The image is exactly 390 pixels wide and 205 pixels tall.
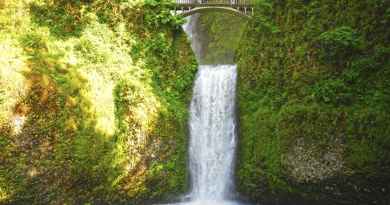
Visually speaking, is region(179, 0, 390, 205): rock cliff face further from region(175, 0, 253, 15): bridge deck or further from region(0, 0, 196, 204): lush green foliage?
region(0, 0, 196, 204): lush green foliage

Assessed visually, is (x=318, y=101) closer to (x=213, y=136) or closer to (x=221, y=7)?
(x=213, y=136)

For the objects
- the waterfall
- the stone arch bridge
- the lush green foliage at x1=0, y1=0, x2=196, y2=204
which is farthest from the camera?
the stone arch bridge

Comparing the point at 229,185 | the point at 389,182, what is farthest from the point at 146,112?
the point at 389,182

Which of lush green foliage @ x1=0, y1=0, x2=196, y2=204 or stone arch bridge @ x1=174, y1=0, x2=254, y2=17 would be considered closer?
lush green foliage @ x1=0, y1=0, x2=196, y2=204

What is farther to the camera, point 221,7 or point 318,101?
point 221,7

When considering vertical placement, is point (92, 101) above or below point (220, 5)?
below

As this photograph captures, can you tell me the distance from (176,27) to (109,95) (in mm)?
3791

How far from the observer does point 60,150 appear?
7977 millimetres

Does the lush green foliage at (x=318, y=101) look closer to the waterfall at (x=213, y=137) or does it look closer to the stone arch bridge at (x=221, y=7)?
the waterfall at (x=213, y=137)

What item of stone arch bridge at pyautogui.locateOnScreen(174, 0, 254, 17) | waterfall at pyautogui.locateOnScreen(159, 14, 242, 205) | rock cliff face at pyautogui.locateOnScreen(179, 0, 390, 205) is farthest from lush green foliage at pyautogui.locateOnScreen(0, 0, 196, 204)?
rock cliff face at pyautogui.locateOnScreen(179, 0, 390, 205)

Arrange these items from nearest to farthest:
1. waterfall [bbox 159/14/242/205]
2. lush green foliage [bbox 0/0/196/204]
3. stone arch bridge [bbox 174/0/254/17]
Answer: lush green foliage [bbox 0/0/196/204] < waterfall [bbox 159/14/242/205] < stone arch bridge [bbox 174/0/254/17]

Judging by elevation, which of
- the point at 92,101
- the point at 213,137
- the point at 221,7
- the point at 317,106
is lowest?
the point at 213,137

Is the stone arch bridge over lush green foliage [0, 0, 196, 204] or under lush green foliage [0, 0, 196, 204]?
over

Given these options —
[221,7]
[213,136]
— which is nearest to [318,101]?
[213,136]
